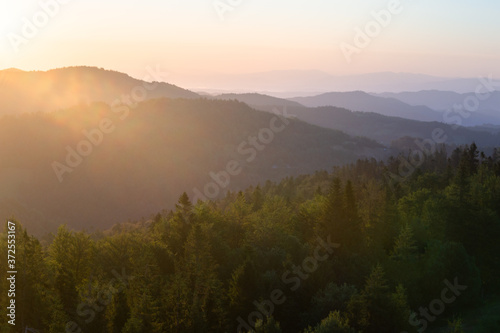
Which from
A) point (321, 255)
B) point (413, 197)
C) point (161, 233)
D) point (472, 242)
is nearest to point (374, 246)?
point (321, 255)

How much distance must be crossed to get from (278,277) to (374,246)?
19416 millimetres

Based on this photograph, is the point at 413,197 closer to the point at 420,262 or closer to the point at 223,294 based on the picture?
the point at 420,262

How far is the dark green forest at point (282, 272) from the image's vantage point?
36.3 metres

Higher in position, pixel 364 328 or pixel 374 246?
pixel 374 246

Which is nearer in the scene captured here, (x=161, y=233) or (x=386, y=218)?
(x=161, y=233)

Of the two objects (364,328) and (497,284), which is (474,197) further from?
(364,328)

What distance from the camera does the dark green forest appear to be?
3631 centimetres

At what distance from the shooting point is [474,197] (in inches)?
2571

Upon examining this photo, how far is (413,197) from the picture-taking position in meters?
73.7

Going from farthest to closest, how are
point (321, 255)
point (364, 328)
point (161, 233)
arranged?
1. point (161, 233)
2. point (321, 255)
3. point (364, 328)

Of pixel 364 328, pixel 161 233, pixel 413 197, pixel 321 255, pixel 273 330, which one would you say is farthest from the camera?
pixel 413 197

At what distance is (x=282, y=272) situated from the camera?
45031 millimetres

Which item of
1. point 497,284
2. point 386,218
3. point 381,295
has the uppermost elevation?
point 386,218

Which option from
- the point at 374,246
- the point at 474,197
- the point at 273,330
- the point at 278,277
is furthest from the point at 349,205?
the point at 273,330
